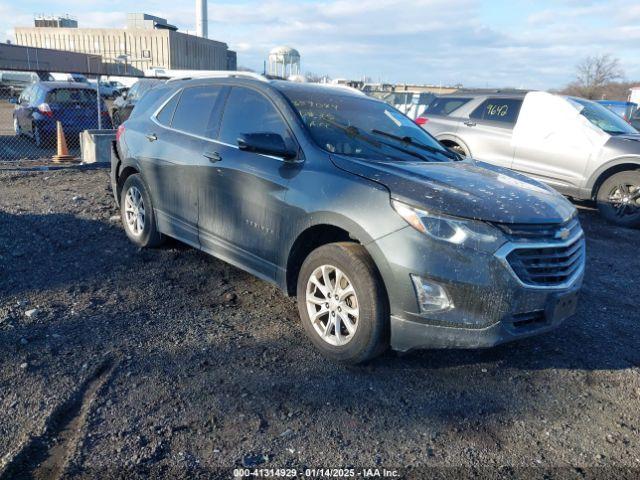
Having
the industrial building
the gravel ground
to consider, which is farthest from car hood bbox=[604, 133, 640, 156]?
the industrial building

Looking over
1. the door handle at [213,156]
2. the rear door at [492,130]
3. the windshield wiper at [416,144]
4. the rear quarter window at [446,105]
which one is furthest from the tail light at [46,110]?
the windshield wiper at [416,144]

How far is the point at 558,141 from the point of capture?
8250 millimetres

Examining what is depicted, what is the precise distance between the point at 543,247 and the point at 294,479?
1953mm

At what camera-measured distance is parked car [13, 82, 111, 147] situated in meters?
12.2

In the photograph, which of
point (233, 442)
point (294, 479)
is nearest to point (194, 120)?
point (233, 442)

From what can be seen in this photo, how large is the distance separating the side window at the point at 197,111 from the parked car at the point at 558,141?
529 cm

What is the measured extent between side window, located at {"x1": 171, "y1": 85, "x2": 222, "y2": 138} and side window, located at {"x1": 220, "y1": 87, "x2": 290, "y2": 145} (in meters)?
0.19

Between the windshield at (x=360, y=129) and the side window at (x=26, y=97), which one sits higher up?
Result: the windshield at (x=360, y=129)

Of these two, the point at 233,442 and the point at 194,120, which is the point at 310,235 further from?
the point at 194,120

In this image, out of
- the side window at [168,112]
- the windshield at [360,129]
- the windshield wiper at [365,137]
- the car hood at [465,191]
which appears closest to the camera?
the car hood at [465,191]

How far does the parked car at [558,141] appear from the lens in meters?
7.74

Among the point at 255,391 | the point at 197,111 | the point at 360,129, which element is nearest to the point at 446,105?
the point at 360,129

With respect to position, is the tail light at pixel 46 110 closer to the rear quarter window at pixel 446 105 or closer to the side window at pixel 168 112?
the side window at pixel 168 112

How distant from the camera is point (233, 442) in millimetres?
2697
